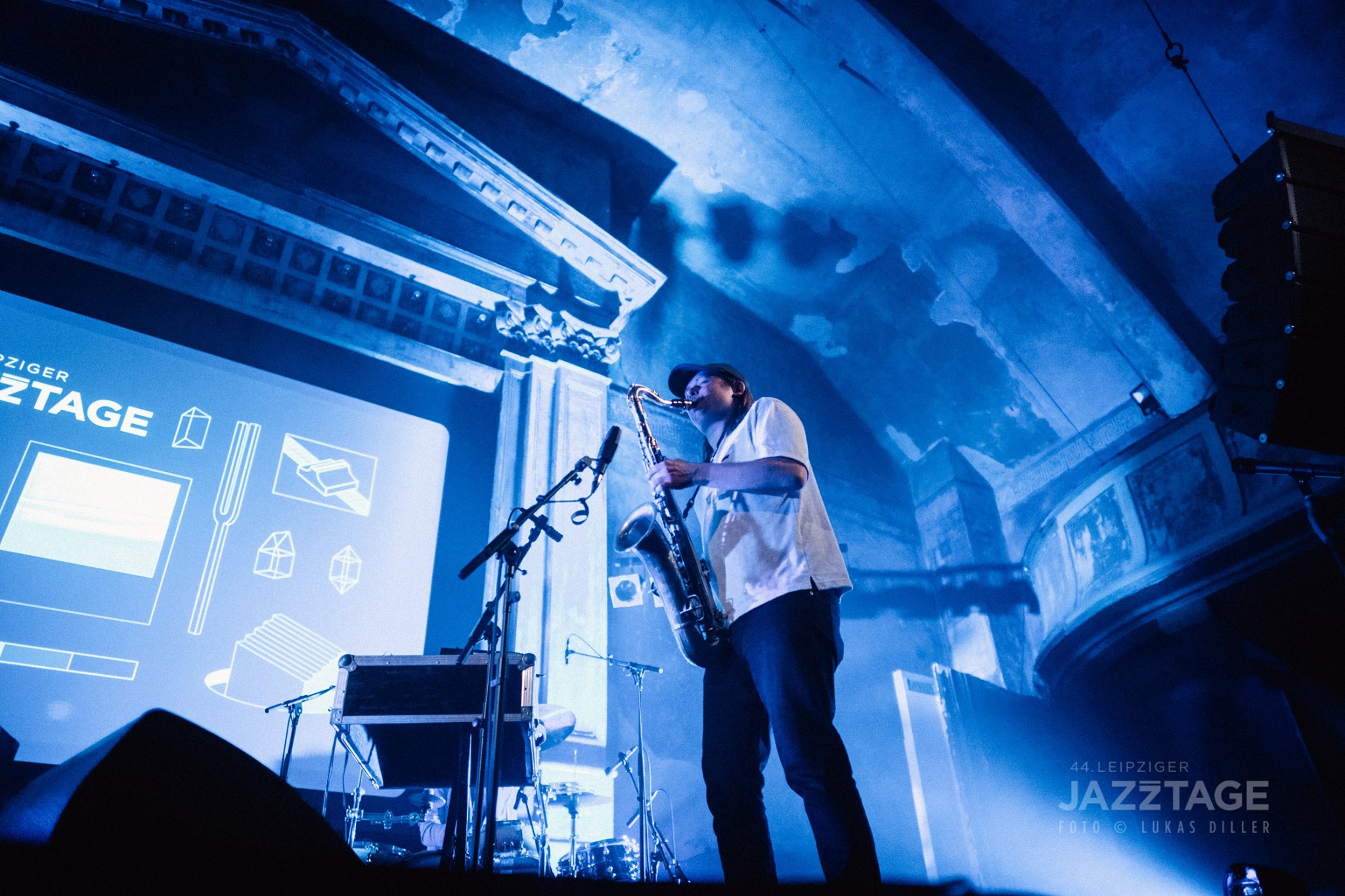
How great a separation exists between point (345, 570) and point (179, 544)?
3.49 feet

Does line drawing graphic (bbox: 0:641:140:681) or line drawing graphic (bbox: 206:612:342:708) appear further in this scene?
line drawing graphic (bbox: 206:612:342:708)

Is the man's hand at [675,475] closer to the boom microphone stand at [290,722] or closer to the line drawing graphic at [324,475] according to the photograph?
the boom microphone stand at [290,722]

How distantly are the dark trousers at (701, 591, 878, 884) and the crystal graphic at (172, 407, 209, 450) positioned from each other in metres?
4.60

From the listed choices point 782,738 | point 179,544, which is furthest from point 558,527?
point 782,738

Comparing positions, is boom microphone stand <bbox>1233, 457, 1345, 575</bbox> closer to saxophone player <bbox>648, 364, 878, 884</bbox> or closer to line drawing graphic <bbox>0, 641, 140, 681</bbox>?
saxophone player <bbox>648, 364, 878, 884</bbox>

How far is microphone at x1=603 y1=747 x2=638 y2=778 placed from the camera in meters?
5.91

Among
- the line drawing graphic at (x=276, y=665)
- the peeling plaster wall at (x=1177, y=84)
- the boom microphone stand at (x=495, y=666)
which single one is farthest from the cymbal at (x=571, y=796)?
the peeling plaster wall at (x=1177, y=84)

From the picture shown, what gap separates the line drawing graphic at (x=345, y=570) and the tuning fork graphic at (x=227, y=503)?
716 millimetres

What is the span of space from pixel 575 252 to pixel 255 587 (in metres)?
4.51

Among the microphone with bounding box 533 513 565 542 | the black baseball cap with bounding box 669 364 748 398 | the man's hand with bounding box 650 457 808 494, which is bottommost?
the man's hand with bounding box 650 457 808 494

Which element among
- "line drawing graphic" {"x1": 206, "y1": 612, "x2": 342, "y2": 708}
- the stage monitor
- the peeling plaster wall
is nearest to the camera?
the stage monitor

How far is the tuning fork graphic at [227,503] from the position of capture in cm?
518

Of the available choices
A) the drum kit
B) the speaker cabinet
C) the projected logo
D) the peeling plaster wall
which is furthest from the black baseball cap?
the peeling plaster wall

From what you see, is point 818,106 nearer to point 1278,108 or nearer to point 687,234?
point 687,234
